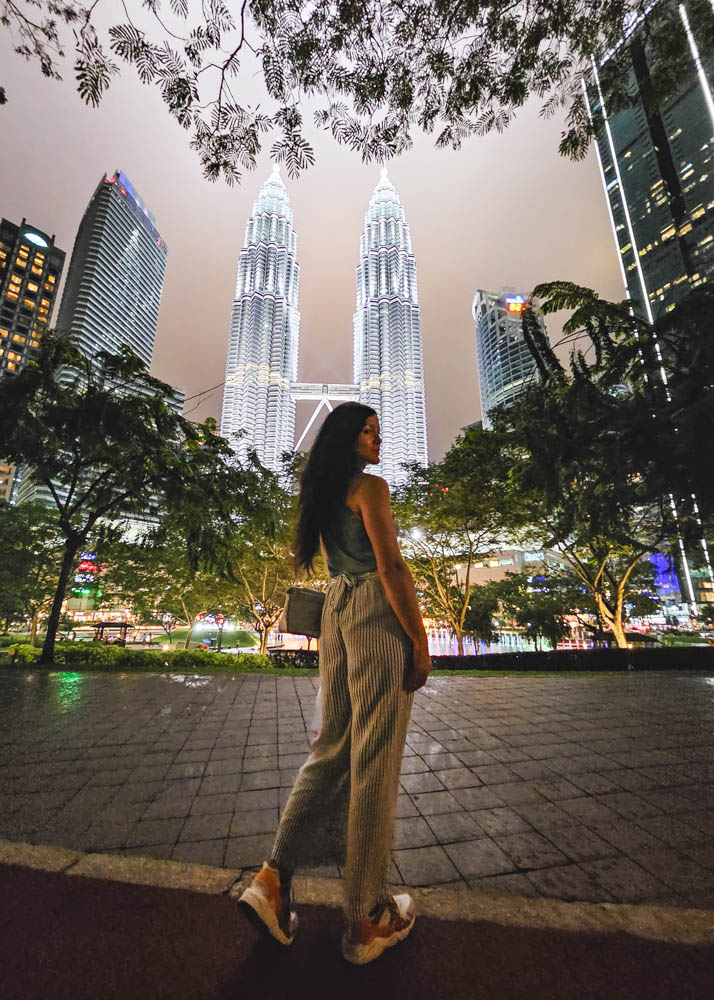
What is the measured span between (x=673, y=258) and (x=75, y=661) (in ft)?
48.8

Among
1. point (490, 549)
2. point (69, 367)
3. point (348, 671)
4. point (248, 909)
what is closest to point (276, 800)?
point (248, 909)

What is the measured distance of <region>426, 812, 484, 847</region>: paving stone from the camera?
2.23m

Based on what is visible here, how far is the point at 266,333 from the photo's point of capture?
4038 inches


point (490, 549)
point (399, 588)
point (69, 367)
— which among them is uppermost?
point (69, 367)

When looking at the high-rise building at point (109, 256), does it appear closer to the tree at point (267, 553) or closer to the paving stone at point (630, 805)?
the tree at point (267, 553)

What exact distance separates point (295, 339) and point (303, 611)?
390 ft

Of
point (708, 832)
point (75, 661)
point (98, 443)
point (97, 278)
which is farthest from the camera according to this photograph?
point (97, 278)

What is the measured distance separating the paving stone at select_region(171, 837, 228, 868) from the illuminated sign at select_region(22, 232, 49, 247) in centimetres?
13055

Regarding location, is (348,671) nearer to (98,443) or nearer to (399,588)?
(399,588)

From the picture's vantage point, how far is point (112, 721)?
4395mm

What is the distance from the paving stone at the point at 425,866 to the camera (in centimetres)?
187

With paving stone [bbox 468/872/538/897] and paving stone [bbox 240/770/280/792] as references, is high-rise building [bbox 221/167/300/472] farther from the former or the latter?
paving stone [bbox 468/872/538/897]

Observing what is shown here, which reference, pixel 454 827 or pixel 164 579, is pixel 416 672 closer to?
pixel 454 827

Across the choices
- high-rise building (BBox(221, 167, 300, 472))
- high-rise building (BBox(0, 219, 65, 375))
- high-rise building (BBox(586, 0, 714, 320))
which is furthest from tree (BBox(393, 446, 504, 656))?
high-rise building (BBox(0, 219, 65, 375))
